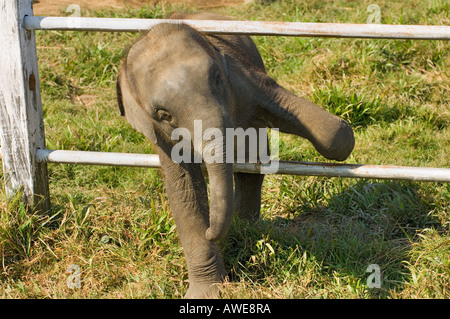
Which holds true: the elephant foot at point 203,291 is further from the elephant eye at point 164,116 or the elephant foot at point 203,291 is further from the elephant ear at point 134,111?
the elephant eye at point 164,116

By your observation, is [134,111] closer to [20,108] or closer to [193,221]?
[193,221]

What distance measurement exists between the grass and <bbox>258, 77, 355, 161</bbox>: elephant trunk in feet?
2.00

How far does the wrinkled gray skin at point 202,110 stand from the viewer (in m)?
3.03

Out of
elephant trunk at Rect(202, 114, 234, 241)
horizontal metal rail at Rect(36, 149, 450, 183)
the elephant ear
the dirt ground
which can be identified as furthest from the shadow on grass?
the dirt ground

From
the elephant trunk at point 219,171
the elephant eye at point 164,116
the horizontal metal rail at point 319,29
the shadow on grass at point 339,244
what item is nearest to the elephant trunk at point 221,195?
the elephant trunk at point 219,171

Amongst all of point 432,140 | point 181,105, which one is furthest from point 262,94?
point 432,140

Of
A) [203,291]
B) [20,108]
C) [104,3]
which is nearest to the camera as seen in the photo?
[203,291]

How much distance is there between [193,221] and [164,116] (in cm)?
74

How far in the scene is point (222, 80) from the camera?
3219 millimetres

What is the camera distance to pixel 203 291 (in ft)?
11.6

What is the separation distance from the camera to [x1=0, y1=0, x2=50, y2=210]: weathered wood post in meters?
3.70

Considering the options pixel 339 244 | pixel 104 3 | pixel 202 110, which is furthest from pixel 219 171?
pixel 104 3
